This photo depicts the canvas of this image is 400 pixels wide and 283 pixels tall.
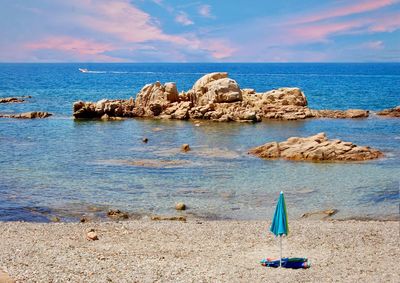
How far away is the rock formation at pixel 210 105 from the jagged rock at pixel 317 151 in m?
22.7

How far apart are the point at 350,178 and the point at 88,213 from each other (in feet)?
62.6

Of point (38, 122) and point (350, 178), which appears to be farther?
point (38, 122)

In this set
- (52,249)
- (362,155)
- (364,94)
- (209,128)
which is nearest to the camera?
(52,249)

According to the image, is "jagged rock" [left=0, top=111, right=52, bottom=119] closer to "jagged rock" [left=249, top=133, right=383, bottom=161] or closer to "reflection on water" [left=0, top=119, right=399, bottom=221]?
"reflection on water" [left=0, top=119, right=399, bottom=221]

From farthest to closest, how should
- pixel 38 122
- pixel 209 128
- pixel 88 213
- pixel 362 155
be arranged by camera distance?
pixel 38 122 → pixel 209 128 → pixel 362 155 → pixel 88 213

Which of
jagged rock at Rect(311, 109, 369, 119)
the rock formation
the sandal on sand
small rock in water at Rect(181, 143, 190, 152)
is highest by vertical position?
the rock formation

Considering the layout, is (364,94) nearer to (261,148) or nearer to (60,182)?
(261,148)

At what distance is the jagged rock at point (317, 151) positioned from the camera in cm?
4391

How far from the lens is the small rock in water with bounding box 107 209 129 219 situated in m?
28.9

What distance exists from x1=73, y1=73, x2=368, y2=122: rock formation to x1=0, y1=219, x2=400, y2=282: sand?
43715 mm

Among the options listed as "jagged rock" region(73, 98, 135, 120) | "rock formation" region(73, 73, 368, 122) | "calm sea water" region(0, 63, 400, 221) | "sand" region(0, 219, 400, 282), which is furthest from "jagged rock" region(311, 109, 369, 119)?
"sand" region(0, 219, 400, 282)

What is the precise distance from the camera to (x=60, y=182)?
3656 cm

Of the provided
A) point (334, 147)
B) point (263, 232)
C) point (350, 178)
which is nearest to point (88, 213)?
point (263, 232)

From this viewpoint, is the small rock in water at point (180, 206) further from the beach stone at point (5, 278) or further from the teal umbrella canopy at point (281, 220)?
the beach stone at point (5, 278)
